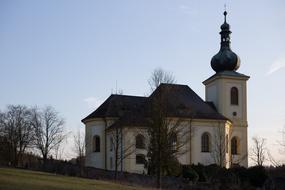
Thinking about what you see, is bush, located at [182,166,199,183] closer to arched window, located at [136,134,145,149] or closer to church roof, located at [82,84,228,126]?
church roof, located at [82,84,228,126]

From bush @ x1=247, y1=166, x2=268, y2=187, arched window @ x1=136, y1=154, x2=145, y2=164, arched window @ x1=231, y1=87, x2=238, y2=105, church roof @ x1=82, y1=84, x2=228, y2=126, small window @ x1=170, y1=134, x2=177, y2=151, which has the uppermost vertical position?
arched window @ x1=231, y1=87, x2=238, y2=105

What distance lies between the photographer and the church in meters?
49.5

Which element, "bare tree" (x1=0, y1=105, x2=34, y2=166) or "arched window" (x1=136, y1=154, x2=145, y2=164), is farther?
"bare tree" (x1=0, y1=105, x2=34, y2=166)

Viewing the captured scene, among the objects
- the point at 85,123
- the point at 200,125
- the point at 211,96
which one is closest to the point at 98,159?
the point at 85,123

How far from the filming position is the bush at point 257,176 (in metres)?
41.7

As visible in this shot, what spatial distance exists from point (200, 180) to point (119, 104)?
13786mm

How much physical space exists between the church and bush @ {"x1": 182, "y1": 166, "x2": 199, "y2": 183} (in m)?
3.63

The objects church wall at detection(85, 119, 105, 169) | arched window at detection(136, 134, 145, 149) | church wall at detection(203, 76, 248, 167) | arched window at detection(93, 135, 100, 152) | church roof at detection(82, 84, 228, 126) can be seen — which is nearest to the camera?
church roof at detection(82, 84, 228, 126)

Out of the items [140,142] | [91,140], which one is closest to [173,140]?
[140,142]

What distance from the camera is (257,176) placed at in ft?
140

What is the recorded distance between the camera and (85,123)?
179ft

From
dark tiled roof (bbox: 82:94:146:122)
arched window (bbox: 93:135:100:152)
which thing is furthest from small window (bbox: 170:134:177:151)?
arched window (bbox: 93:135:100:152)

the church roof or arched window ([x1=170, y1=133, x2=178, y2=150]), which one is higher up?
the church roof

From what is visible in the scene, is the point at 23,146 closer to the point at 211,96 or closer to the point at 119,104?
the point at 119,104
